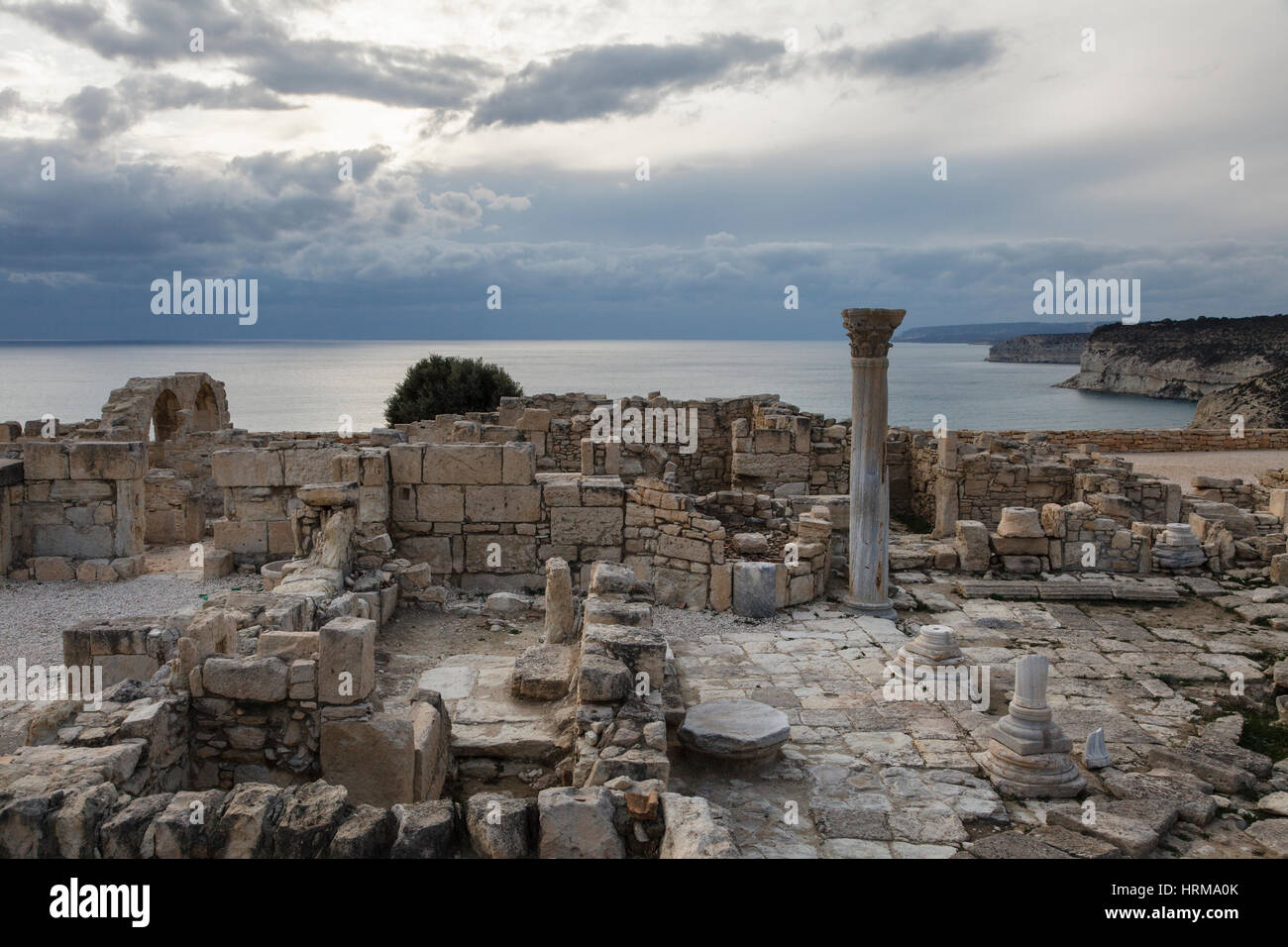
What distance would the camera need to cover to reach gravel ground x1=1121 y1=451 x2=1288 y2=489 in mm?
21281

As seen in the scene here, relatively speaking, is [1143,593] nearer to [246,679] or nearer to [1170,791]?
[1170,791]

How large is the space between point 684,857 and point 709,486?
15203 millimetres

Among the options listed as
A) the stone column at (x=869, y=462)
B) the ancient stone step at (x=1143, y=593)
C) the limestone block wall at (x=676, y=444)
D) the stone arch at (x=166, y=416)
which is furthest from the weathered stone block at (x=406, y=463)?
the stone arch at (x=166, y=416)

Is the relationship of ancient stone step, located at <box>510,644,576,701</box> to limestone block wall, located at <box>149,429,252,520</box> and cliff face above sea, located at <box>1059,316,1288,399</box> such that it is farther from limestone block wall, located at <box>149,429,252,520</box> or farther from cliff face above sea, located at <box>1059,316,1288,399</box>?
cliff face above sea, located at <box>1059,316,1288,399</box>

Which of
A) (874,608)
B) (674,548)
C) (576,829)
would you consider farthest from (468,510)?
(576,829)

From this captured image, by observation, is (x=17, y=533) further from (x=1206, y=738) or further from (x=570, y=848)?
(x=1206, y=738)

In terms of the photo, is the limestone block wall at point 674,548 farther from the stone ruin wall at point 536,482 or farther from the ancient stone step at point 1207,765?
the ancient stone step at point 1207,765

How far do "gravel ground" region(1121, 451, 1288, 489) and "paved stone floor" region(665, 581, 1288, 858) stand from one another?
38.3 ft

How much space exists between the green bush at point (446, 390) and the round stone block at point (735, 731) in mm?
24331

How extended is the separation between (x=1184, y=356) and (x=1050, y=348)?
4702 inches

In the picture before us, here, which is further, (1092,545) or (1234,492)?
(1234,492)

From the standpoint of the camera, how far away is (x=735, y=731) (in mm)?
6559

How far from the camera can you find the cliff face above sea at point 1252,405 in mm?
32875

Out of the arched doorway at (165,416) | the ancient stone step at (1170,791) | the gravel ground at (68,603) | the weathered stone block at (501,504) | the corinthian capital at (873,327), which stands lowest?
the ancient stone step at (1170,791)
